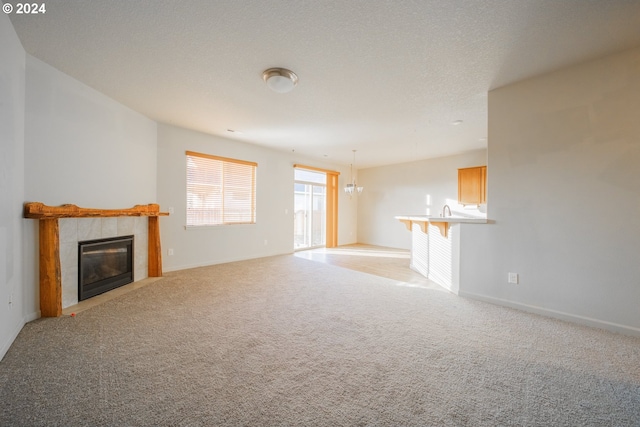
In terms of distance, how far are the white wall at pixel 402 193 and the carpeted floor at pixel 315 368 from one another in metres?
4.59

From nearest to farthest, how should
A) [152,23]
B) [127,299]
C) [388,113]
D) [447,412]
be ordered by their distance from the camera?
[447,412] → [152,23] → [127,299] → [388,113]

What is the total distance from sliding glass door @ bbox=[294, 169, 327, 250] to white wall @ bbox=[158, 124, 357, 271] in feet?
1.59

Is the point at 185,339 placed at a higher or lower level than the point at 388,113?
lower

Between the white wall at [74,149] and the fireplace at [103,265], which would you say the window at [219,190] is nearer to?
the white wall at [74,149]

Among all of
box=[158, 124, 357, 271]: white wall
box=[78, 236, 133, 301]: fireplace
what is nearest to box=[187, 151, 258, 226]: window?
box=[158, 124, 357, 271]: white wall

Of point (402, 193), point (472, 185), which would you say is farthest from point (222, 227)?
point (472, 185)

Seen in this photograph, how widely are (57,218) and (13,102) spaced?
45.1 inches

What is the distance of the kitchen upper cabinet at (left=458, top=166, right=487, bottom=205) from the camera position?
6.26 meters

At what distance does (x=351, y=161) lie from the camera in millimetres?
7914

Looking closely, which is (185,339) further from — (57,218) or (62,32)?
(62,32)

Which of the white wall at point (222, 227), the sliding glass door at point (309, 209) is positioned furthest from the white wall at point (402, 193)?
the white wall at point (222, 227)

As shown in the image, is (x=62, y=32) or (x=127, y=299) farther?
(x=127, y=299)

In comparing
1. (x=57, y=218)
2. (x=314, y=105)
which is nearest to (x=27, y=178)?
Result: (x=57, y=218)

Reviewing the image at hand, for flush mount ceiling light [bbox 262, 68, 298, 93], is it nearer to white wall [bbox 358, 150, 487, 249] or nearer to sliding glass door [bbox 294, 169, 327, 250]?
sliding glass door [bbox 294, 169, 327, 250]
